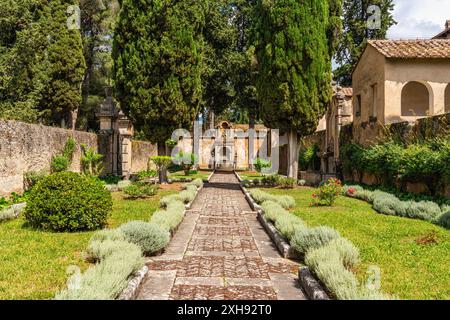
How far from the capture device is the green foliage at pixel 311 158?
2550 cm

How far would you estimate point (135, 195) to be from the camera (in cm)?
1435

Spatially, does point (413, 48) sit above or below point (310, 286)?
above

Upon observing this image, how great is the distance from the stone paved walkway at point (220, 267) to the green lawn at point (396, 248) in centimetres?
119

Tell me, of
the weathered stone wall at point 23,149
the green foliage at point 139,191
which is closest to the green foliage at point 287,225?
the green foliage at point 139,191

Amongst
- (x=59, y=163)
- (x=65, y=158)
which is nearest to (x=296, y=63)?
(x=65, y=158)

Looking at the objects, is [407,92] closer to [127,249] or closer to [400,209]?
[400,209]

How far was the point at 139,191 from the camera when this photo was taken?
14336 millimetres

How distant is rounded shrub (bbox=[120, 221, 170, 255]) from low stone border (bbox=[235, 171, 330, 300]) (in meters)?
2.04

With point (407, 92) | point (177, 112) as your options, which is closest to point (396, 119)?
point (407, 92)

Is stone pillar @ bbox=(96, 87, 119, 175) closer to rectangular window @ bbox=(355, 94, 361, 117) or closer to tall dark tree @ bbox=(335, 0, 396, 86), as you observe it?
rectangular window @ bbox=(355, 94, 361, 117)

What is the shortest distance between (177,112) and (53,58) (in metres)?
15.6

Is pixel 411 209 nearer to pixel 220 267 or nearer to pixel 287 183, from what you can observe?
pixel 220 267

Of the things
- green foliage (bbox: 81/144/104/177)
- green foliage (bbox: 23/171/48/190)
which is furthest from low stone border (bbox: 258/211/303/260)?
green foliage (bbox: 81/144/104/177)

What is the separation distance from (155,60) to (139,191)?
22.3ft
